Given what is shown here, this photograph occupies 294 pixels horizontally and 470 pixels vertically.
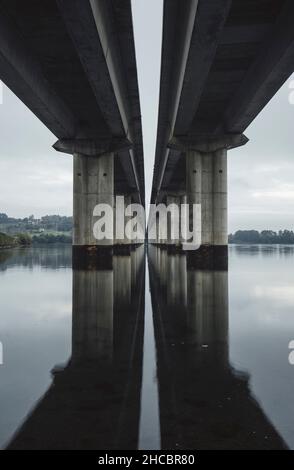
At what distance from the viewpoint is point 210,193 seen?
89.4 feet

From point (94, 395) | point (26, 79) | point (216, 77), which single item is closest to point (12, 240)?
point (26, 79)

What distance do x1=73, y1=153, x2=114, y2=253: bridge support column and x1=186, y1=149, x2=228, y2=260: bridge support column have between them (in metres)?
5.99

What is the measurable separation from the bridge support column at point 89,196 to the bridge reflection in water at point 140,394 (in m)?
17.3

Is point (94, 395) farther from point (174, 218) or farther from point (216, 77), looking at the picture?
point (174, 218)

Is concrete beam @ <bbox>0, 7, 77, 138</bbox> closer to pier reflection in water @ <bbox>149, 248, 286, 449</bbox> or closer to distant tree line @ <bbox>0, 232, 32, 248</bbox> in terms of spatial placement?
pier reflection in water @ <bbox>149, 248, 286, 449</bbox>

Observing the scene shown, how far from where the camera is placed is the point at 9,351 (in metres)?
6.87

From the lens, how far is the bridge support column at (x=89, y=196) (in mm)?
26812


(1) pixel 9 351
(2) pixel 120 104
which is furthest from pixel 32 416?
(2) pixel 120 104

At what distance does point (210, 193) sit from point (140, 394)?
77.2 feet

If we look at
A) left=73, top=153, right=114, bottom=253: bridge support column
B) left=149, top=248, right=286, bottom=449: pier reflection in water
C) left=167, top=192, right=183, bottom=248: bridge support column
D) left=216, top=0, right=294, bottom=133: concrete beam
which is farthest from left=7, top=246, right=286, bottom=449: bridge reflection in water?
left=167, top=192, right=183, bottom=248: bridge support column

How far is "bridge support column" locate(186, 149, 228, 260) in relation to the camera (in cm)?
2705

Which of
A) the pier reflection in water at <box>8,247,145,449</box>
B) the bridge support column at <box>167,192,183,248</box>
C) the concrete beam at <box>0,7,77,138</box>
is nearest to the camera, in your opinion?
the pier reflection in water at <box>8,247,145,449</box>

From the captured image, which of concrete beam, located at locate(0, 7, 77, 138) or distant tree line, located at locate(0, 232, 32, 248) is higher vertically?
concrete beam, located at locate(0, 7, 77, 138)

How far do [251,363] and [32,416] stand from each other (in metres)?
3.59
